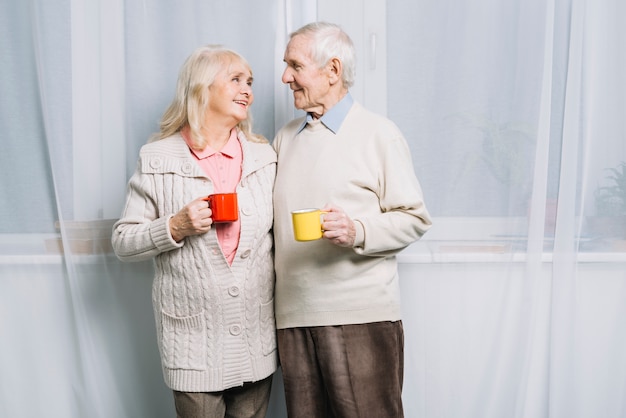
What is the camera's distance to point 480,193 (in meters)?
2.11

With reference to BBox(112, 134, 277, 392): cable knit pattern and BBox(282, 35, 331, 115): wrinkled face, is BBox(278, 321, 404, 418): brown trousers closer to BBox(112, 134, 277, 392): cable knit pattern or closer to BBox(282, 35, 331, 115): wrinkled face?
BBox(112, 134, 277, 392): cable knit pattern

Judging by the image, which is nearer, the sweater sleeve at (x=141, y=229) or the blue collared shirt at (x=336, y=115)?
the sweater sleeve at (x=141, y=229)

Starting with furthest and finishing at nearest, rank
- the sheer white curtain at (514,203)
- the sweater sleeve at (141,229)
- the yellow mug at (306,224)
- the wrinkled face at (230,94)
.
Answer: the sheer white curtain at (514,203) < the wrinkled face at (230,94) < the sweater sleeve at (141,229) < the yellow mug at (306,224)

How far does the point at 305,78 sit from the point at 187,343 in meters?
0.82

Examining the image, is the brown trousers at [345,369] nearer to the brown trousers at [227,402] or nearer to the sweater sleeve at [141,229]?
the brown trousers at [227,402]

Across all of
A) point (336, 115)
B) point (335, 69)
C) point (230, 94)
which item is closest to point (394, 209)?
point (336, 115)

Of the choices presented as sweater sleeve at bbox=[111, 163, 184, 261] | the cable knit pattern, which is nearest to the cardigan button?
the cable knit pattern

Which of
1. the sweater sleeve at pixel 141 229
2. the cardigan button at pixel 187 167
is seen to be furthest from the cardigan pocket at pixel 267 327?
the cardigan button at pixel 187 167

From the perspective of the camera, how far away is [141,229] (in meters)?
1.67

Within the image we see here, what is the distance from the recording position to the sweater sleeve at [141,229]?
5.36 feet

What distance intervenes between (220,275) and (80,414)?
990mm

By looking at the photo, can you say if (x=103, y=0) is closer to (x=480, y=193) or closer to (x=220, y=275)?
(x=220, y=275)

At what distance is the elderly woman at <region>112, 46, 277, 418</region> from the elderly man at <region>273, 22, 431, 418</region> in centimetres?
8

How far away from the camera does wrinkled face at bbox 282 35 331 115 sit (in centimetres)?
175
